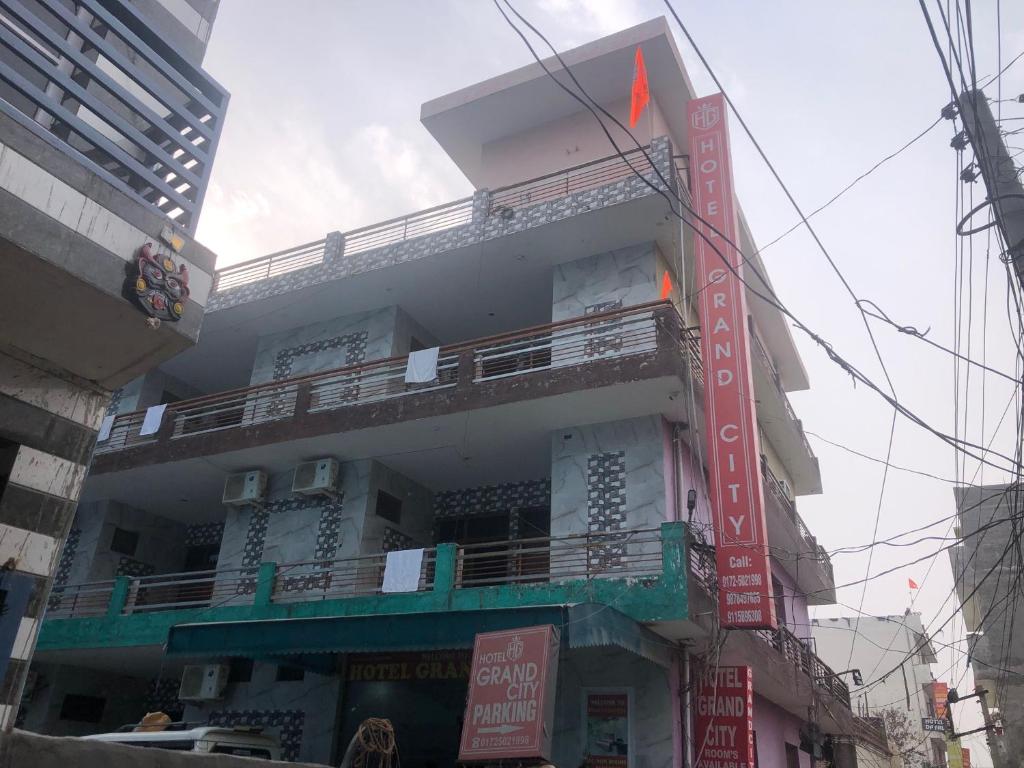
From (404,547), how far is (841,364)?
11534 mm

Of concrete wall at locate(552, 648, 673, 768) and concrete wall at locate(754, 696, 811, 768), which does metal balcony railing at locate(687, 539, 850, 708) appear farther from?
concrete wall at locate(552, 648, 673, 768)

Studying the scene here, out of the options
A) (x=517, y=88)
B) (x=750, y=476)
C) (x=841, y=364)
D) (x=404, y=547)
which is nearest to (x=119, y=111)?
(x=841, y=364)

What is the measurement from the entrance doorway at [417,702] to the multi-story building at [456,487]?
0.18ft

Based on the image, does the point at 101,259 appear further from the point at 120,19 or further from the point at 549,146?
the point at 549,146

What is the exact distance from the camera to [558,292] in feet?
51.9

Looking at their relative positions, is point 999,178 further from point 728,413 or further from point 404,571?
point 404,571

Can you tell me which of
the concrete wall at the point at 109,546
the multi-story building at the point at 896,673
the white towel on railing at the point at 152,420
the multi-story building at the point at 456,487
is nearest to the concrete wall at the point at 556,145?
the multi-story building at the point at 456,487

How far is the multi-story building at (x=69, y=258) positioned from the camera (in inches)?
195

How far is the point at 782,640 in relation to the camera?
16.6m

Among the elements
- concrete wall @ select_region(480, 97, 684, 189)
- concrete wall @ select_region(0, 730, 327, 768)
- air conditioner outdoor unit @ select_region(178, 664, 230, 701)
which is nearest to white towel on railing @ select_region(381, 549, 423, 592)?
air conditioner outdoor unit @ select_region(178, 664, 230, 701)

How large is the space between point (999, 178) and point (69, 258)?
25.4 feet

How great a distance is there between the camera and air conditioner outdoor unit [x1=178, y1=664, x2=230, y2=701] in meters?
15.4

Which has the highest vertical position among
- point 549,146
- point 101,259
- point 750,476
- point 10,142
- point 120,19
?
point 549,146

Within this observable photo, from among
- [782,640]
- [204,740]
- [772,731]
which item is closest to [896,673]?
[772,731]
